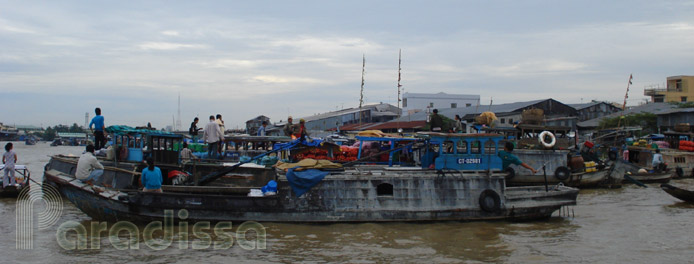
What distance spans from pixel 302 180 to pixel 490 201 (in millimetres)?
4220

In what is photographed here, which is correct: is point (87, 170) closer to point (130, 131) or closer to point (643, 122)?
point (130, 131)

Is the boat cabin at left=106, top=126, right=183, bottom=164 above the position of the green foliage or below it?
below

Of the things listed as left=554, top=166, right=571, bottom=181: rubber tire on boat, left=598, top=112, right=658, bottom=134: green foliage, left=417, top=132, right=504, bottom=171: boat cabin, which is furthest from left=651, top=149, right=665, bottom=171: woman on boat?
left=417, top=132, right=504, bottom=171: boat cabin

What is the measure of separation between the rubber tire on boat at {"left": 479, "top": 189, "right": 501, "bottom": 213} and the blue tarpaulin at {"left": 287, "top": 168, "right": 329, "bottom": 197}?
3580 mm

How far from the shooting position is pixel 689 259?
408 inches

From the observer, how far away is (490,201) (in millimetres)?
12734

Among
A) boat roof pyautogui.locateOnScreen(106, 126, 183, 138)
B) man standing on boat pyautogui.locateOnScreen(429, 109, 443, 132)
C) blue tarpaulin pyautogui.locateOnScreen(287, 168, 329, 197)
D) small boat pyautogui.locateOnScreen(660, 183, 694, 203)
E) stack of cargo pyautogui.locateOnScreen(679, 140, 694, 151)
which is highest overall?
man standing on boat pyautogui.locateOnScreen(429, 109, 443, 132)

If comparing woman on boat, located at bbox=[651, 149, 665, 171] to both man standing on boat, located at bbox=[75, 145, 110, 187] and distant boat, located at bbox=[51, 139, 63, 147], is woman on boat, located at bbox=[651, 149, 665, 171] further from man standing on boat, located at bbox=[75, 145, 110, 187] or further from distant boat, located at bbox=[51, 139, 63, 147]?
distant boat, located at bbox=[51, 139, 63, 147]

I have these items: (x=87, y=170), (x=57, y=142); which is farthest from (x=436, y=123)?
(x=57, y=142)

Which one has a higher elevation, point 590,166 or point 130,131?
point 130,131

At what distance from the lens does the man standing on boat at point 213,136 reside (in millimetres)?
16547

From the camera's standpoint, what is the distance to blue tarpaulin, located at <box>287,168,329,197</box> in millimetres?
12086

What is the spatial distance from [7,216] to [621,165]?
66.8 feet

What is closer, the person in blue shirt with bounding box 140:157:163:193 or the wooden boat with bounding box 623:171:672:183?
the person in blue shirt with bounding box 140:157:163:193
